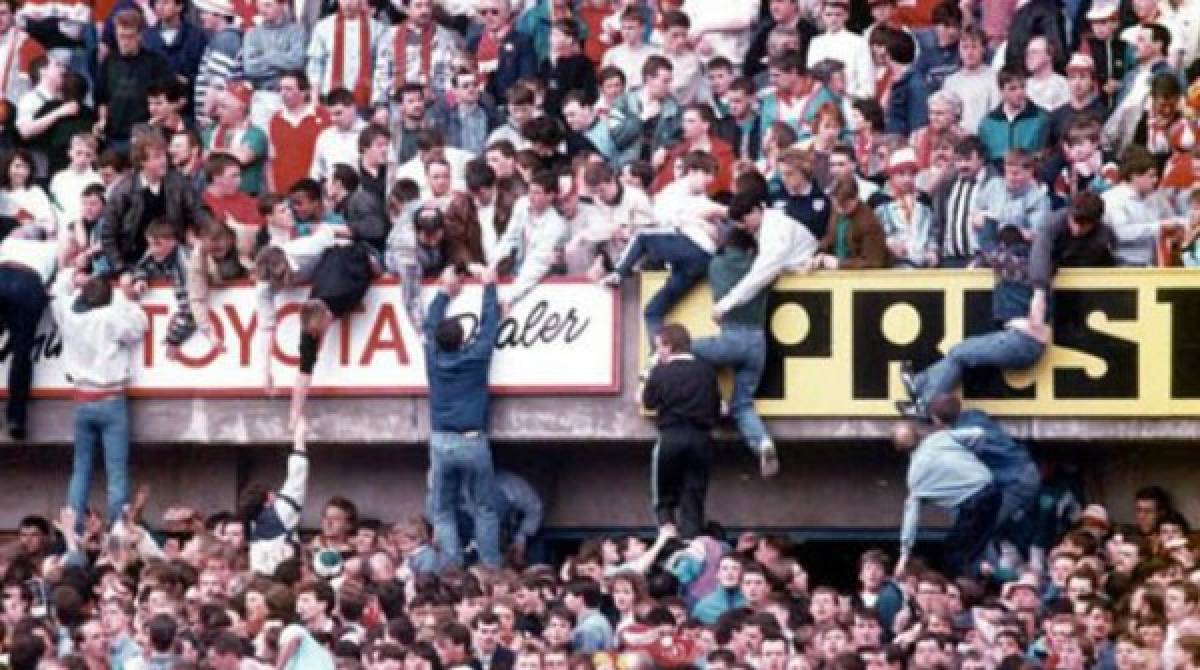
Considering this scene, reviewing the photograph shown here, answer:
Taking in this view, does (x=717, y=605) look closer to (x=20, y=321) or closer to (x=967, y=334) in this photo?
(x=967, y=334)

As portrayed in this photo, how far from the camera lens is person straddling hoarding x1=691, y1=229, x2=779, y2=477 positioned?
3066cm

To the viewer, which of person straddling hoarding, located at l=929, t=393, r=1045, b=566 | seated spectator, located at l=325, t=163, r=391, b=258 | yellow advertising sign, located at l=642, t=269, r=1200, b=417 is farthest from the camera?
seated spectator, located at l=325, t=163, r=391, b=258

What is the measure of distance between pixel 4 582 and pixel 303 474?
2392 mm

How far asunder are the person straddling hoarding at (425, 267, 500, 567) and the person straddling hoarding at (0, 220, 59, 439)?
2.67m

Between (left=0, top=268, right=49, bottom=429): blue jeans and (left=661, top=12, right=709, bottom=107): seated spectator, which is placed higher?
(left=661, top=12, right=709, bottom=107): seated spectator

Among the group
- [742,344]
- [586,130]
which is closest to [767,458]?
[742,344]

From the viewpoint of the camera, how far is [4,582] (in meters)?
30.2

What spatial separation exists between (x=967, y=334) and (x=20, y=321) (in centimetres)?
606

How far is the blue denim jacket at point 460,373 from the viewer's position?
31047 mm

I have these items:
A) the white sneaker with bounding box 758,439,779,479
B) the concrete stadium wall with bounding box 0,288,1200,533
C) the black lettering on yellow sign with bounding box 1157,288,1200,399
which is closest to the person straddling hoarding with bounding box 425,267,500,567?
the concrete stadium wall with bounding box 0,288,1200,533

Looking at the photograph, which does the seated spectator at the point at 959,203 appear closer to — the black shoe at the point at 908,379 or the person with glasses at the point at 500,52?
the black shoe at the point at 908,379

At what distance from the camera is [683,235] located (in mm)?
30766

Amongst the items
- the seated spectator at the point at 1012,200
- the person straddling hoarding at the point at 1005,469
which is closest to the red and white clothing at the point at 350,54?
the seated spectator at the point at 1012,200

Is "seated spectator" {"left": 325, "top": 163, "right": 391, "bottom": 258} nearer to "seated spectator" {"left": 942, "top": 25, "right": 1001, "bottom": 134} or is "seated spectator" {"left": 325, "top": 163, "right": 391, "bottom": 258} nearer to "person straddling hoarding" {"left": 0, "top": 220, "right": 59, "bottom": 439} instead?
"person straddling hoarding" {"left": 0, "top": 220, "right": 59, "bottom": 439}
